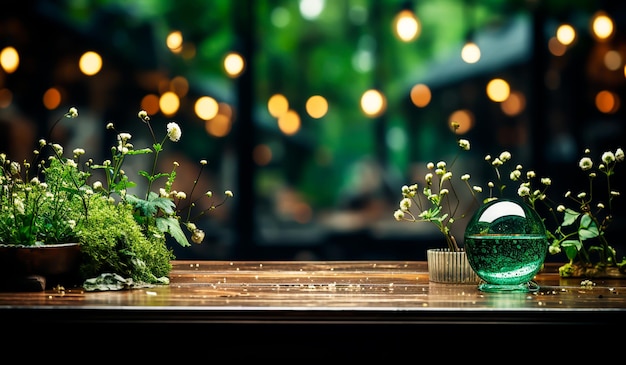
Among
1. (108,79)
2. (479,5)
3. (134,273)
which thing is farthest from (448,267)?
(108,79)

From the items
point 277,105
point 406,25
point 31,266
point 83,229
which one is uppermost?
point 406,25

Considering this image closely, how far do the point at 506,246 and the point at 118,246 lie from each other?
3.62 ft

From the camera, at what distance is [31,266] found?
211 centimetres

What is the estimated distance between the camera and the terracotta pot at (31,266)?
2.09 metres

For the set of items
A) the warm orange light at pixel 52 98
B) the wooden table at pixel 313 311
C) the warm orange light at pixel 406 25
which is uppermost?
the warm orange light at pixel 406 25

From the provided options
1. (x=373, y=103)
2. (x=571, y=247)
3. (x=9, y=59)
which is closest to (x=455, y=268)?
(x=571, y=247)

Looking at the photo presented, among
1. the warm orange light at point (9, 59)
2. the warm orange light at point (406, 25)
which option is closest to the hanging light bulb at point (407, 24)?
the warm orange light at point (406, 25)

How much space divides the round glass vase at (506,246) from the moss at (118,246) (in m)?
0.94

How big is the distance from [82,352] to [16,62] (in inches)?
132

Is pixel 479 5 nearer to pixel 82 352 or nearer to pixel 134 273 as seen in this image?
pixel 134 273

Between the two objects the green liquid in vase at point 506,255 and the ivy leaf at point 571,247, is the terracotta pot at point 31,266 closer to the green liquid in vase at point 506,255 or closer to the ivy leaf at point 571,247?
the green liquid in vase at point 506,255

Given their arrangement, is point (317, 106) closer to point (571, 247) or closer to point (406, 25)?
point (406, 25)

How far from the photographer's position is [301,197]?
4.70 meters

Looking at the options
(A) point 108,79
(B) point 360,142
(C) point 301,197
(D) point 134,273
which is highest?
(A) point 108,79
